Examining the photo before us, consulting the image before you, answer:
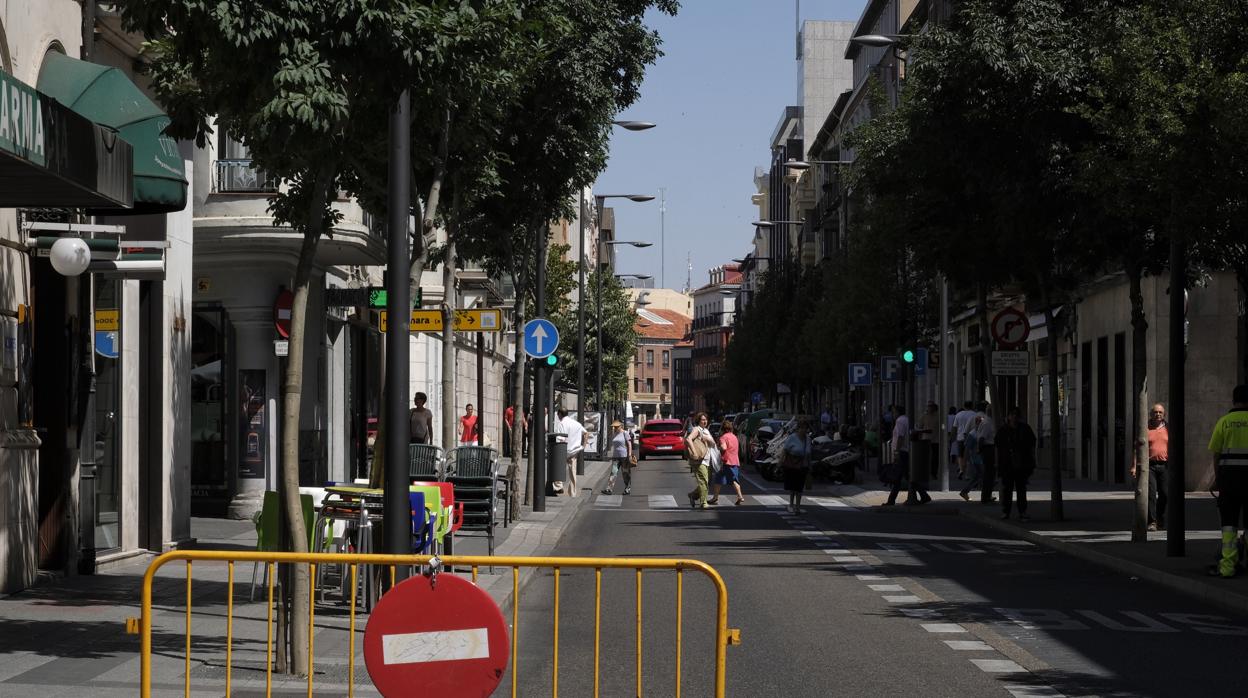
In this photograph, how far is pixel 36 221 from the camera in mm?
15961

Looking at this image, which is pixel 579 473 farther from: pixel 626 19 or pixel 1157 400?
pixel 626 19

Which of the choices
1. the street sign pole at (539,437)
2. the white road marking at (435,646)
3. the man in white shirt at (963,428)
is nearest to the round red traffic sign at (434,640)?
the white road marking at (435,646)

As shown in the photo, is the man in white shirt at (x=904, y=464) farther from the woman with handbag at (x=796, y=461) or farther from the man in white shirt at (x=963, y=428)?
the man in white shirt at (x=963, y=428)

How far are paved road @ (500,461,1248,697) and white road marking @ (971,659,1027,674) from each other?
25mm

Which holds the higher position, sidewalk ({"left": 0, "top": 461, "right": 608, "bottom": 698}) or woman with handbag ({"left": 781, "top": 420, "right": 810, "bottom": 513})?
woman with handbag ({"left": 781, "top": 420, "right": 810, "bottom": 513})

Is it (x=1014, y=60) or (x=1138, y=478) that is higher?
(x=1014, y=60)

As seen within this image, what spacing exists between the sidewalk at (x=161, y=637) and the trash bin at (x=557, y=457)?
66.3 ft

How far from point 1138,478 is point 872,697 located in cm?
1302

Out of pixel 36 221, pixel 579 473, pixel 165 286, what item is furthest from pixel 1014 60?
pixel 579 473

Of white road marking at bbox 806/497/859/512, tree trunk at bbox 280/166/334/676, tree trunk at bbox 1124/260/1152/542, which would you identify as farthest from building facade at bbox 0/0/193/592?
white road marking at bbox 806/497/859/512

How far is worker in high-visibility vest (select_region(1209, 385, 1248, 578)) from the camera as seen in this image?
1758 cm

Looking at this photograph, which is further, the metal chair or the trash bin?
the trash bin

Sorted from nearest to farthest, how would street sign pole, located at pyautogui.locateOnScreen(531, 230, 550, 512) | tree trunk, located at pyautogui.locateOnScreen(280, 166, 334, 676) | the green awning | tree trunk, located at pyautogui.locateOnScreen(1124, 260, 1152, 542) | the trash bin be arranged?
1. tree trunk, located at pyautogui.locateOnScreen(280, 166, 334, 676)
2. the green awning
3. tree trunk, located at pyautogui.locateOnScreen(1124, 260, 1152, 542)
4. street sign pole, located at pyautogui.locateOnScreen(531, 230, 550, 512)
5. the trash bin

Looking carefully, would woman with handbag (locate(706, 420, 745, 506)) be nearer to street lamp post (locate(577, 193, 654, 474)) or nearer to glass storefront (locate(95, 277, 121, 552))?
street lamp post (locate(577, 193, 654, 474))
